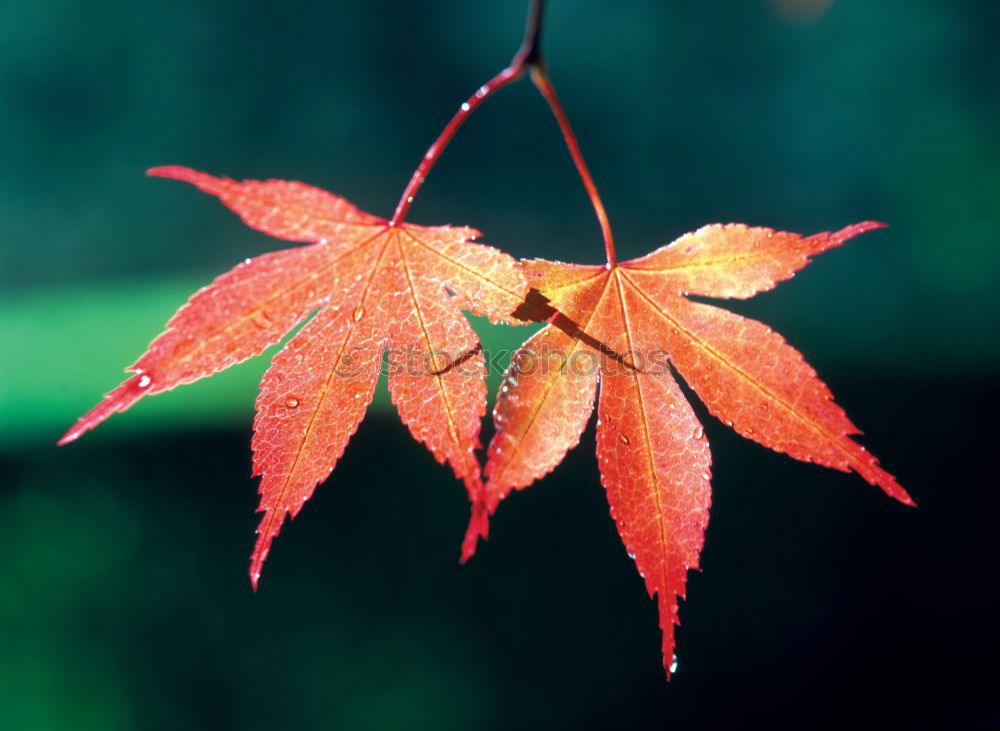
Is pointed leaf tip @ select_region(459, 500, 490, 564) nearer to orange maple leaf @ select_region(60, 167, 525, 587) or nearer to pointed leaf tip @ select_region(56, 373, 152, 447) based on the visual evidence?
orange maple leaf @ select_region(60, 167, 525, 587)

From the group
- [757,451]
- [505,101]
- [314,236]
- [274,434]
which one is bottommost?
[757,451]

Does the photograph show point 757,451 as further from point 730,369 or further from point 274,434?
point 274,434

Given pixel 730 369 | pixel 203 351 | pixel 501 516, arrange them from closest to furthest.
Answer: pixel 203 351, pixel 730 369, pixel 501 516

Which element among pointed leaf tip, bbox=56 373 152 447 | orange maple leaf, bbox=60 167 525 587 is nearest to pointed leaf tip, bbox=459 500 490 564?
orange maple leaf, bbox=60 167 525 587

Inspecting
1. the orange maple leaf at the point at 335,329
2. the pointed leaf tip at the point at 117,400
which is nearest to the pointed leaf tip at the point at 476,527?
the orange maple leaf at the point at 335,329

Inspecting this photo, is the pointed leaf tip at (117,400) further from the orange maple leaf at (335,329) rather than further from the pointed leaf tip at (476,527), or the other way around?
the pointed leaf tip at (476,527)

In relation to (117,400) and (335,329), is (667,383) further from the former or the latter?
(117,400)

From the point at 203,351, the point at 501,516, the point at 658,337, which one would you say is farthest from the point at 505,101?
the point at 203,351

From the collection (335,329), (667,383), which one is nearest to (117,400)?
(335,329)
